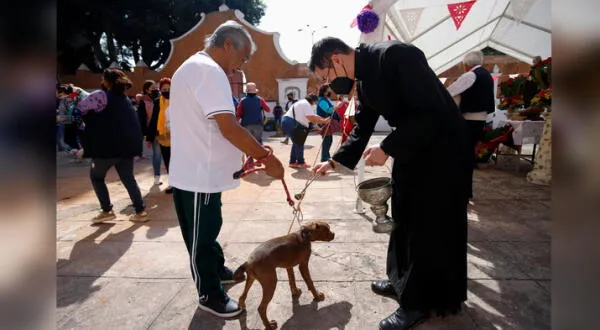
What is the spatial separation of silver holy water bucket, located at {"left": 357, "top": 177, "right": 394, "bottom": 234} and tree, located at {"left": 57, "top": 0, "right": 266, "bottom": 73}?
91.5 feet

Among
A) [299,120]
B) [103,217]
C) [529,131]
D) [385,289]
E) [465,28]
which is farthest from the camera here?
[299,120]

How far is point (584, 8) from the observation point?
1.83ft

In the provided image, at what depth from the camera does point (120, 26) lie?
87.1ft

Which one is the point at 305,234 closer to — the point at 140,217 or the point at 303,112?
the point at 140,217

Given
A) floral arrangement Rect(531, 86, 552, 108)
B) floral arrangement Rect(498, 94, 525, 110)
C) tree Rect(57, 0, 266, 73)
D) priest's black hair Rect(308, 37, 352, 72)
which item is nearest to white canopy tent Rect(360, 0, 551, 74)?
floral arrangement Rect(498, 94, 525, 110)

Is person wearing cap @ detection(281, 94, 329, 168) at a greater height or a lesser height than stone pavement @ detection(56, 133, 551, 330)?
greater

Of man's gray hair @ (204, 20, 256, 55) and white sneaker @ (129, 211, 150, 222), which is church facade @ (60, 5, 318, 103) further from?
man's gray hair @ (204, 20, 256, 55)

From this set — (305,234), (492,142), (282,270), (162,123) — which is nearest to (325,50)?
(305,234)

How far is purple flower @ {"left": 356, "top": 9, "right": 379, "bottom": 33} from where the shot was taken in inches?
167

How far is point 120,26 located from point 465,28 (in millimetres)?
26452

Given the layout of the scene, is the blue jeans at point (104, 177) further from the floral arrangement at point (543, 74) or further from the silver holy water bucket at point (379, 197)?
the floral arrangement at point (543, 74)

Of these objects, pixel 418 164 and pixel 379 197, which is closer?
pixel 418 164

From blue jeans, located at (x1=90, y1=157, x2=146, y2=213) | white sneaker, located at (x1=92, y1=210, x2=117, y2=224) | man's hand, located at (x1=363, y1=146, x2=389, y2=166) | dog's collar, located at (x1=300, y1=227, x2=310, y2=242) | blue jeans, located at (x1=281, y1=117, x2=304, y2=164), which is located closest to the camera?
man's hand, located at (x1=363, y1=146, x2=389, y2=166)

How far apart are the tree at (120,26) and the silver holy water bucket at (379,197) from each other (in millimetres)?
27880
